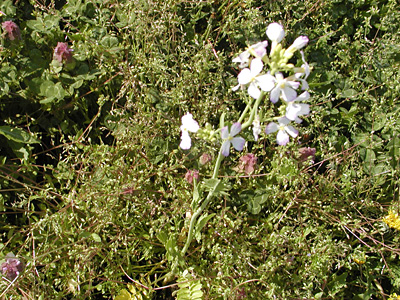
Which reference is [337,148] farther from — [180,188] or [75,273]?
[75,273]

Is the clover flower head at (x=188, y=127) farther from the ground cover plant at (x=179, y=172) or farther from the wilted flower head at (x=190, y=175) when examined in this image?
the wilted flower head at (x=190, y=175)

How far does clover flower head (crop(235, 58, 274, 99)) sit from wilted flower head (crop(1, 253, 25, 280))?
1337 mm

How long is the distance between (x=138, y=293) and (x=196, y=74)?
1.30 meters

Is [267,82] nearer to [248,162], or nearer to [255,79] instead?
[255,79]

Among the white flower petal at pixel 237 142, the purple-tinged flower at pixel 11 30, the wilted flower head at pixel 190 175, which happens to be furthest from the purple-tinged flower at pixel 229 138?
the purple-tinged flower at pixel 11 30

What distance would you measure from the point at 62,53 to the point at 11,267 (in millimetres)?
1237

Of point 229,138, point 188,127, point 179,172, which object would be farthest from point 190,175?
point 229,138

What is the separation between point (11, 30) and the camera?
2262 millimetres

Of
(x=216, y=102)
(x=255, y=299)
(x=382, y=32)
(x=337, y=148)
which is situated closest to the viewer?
(x=255, y=299)

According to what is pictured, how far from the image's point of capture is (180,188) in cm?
220

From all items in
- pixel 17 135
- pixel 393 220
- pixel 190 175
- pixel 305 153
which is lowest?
pixel 393 220

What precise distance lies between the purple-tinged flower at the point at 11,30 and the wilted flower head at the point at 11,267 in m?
1.26

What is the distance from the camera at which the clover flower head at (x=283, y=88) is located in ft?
4.42

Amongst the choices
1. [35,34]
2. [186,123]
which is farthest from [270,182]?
[35,34]
